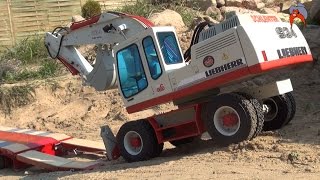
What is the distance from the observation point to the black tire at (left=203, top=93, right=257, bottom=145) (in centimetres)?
896

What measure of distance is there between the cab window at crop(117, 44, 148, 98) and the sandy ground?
4.25 feet

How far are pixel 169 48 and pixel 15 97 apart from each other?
27.0ft

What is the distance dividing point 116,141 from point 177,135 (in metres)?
1.25

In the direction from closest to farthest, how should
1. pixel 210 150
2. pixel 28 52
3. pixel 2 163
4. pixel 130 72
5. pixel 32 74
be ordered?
1. pixel 210 150
2. pixel 130 72
3. pixel 2 163
4. pixel 32 74
5. pixel 28 52

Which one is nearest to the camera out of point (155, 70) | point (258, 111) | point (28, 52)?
point (258, 111)

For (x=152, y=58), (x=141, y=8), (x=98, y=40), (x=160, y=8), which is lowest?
(x=152, y=58)

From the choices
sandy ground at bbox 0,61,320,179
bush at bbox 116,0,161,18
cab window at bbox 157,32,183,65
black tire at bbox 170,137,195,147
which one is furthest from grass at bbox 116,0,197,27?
cab window at bbox 157,32,183,65

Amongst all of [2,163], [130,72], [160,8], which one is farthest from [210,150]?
[160,8]

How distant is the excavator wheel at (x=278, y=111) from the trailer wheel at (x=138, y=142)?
2.02 meters

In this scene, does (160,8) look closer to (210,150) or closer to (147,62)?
(147,62)

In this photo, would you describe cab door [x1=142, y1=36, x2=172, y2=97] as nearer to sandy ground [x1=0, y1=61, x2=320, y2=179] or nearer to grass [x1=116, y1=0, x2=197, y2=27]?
sandy ground [x1=0, y1=61, x2=320, y2=179]

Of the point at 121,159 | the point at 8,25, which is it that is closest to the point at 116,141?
the point at 121,159

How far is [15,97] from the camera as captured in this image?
16.7 m

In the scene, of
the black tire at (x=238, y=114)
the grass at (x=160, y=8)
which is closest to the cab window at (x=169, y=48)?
the black tire at (x=238, y=114)
